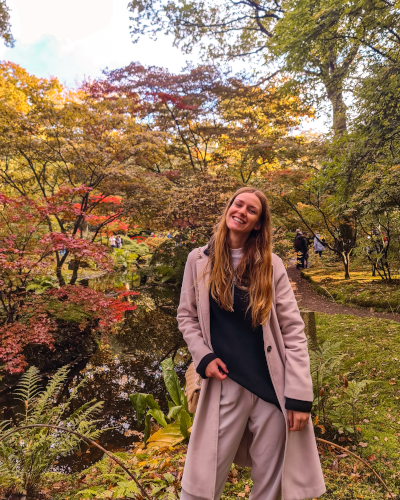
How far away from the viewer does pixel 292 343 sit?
56.8 inches

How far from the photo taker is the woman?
4.56 feet

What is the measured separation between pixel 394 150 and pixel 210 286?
432 centimetres

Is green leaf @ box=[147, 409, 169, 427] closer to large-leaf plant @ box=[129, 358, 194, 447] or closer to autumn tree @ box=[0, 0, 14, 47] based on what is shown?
large-leaf plant @ box=[129, 358, 194, 447]

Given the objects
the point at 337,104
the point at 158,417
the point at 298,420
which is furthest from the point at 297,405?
the point at 337,104

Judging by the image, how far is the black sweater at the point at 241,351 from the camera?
141 centimetres

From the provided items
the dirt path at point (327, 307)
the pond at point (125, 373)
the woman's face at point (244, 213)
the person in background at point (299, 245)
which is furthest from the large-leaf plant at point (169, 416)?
the person in background at point (299, 245)

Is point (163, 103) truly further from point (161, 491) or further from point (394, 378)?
point (161, 491)

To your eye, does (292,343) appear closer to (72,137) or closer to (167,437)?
(167,437)

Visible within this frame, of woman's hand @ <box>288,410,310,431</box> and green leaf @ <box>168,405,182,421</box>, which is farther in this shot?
green leaf @ <box>168,405,182,421</box>

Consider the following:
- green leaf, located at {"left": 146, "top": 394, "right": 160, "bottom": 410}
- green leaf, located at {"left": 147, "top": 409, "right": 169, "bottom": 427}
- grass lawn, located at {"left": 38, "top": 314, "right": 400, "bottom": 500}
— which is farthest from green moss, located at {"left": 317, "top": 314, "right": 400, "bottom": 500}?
green leaf, located at {"left": 146, "top": 394, "right": 160, "bottom": 410}

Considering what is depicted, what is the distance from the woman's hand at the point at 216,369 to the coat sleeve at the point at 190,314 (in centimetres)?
7

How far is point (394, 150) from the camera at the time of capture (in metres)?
4.59

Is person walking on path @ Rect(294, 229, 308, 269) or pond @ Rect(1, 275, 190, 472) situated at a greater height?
person walking on path @ Rect(294, 229, 308, 269)

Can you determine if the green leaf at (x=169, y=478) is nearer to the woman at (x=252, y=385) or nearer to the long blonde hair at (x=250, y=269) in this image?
the woman at (x=252, y=385)
